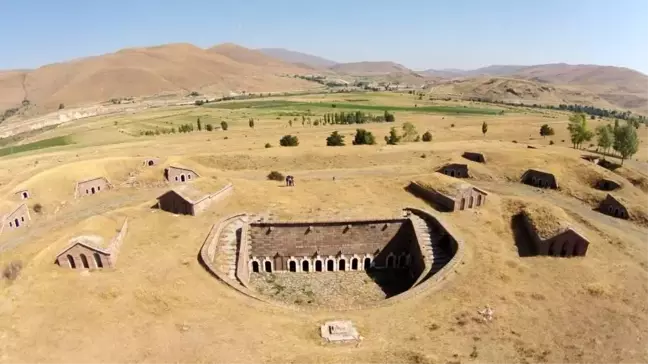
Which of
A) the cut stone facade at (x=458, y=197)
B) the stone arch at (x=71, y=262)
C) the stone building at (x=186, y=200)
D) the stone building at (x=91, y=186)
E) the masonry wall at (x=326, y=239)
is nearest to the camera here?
the stone arch at (x=71, y=262)

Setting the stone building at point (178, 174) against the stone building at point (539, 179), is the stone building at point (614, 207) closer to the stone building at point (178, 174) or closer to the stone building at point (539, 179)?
the stone building at point (539, 179)

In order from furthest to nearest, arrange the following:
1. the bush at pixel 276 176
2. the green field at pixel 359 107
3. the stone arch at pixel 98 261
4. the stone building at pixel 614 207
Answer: the green field at pixel 359 107, the bush at pixel 276 176, the stone building at pixel 614 207, the stone arch at pixel 98 261

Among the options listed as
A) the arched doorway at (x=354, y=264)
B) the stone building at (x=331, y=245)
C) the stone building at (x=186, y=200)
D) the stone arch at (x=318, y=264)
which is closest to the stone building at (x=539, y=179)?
the stone building at (x=331, y=245)

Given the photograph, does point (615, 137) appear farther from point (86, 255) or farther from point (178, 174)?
point (86, 255)

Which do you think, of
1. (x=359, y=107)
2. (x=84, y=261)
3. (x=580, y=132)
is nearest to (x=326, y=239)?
(x=84, y=261)

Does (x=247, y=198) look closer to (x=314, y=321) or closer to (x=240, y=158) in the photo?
(x=240, y=158)

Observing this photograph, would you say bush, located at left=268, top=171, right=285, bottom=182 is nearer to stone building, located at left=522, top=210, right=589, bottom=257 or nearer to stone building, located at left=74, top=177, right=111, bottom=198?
stone building, located at left=74, top=177, right=111, bottom=198
